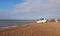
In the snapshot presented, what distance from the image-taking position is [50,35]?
1603cm

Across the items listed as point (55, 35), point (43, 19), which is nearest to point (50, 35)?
point (55, 35)

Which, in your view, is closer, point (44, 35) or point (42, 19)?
point (44, 35)

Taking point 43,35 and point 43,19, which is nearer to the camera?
point 43,35

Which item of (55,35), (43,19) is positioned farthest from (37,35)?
(43,19)

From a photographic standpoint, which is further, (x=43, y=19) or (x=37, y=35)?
(x=43, y=19)

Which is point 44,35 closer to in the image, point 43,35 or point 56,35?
point 43,35

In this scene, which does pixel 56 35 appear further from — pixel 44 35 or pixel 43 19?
pixel 43 19

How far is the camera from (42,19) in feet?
193

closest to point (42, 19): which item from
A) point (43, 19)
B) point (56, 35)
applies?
point (43, 19)

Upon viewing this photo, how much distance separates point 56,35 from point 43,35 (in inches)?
53.7

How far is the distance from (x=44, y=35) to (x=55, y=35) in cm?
115

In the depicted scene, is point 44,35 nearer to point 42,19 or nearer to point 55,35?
point 55,35

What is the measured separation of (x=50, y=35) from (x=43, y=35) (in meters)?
0.71

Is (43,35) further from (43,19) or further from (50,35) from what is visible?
(43,19)
